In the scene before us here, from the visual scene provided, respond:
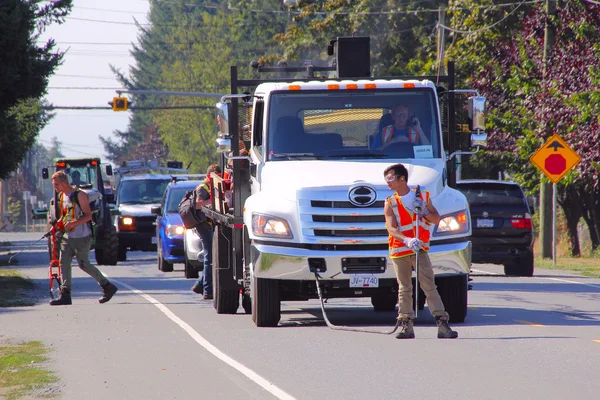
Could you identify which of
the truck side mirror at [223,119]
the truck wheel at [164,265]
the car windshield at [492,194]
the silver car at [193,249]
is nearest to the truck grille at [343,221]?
the truck side mirror at [223,119]

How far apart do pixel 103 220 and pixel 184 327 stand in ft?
57.1

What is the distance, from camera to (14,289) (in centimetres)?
2241

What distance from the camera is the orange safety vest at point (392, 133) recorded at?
14297mm

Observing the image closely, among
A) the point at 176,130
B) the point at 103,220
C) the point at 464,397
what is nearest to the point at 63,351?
the point at 464,397

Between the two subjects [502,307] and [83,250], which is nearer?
[502,307]

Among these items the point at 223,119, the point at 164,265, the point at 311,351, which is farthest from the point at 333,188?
the point at 164,265

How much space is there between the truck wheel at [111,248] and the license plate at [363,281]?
18.9 metres

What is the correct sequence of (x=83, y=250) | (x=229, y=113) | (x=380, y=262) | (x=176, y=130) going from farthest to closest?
(x=176, y=130) < (x=83, y=250) < (x=229, y=113) < (x=380, y=262)

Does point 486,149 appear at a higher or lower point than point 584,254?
higher

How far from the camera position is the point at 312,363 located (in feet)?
35.4

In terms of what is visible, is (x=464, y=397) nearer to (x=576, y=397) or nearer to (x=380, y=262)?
(x=576, y=397)

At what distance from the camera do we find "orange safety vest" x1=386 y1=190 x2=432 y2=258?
12102 millimetres

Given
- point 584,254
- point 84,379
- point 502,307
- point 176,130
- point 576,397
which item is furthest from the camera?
point 176,130

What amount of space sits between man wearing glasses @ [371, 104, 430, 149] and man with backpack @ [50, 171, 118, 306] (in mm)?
5208
